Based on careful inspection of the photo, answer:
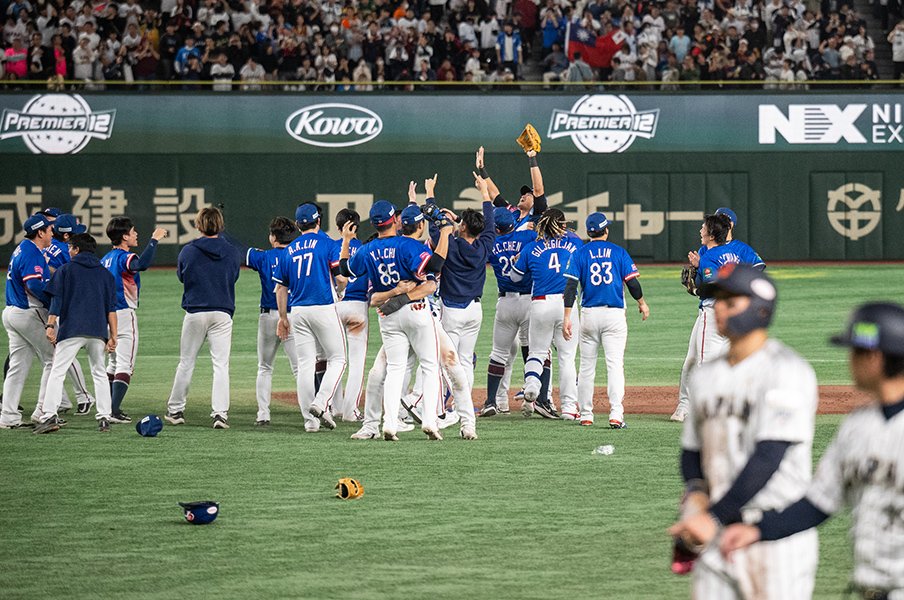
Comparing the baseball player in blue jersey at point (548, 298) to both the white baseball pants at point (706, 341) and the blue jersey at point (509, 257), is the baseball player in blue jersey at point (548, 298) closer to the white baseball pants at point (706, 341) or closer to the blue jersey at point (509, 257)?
the blue jersey at point (509, 257)

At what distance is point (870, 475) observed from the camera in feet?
13.8

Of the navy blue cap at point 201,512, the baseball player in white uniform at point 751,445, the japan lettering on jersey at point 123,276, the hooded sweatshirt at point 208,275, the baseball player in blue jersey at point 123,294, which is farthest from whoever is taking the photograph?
the japan lettering on jersey at point 123,276

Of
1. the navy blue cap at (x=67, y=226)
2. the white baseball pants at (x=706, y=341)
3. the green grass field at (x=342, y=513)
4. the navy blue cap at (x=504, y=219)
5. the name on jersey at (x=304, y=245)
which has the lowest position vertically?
the green grass field at (x=342, y=513)

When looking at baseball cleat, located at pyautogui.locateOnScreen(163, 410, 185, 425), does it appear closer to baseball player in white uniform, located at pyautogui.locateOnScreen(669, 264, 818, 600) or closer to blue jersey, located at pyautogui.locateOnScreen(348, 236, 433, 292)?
blue jersey, located at pyautogui.locateOnScreen(348, 236, 433, 292)

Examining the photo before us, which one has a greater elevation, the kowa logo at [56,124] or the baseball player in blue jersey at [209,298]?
the kowa logo at [56,124]

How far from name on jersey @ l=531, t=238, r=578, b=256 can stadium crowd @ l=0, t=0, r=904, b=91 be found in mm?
17811

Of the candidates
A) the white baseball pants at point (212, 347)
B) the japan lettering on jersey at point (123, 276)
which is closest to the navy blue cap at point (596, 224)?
the white baseball pants at point (212, 347)

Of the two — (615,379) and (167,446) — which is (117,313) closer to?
(167,446)

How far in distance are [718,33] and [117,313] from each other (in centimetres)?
2161

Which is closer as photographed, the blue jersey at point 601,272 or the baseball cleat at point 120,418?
the blue jersey at point 601,272

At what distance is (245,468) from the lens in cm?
1084

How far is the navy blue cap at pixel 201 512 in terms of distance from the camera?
8648mm

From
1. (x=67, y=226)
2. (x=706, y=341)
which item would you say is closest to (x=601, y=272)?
(x=706, y=341)

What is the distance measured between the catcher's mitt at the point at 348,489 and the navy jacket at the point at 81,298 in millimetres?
3869
